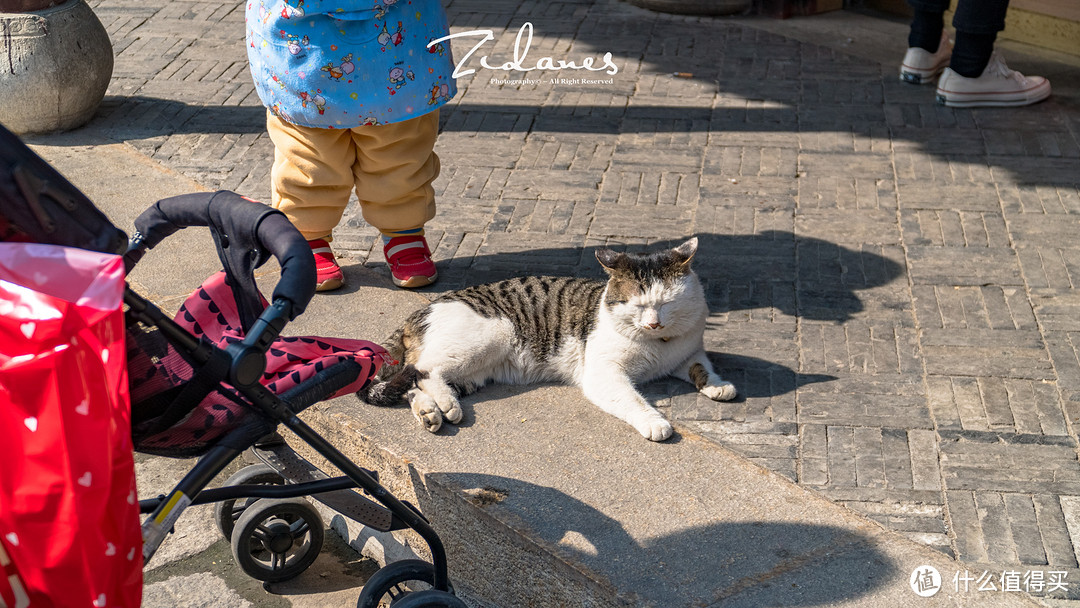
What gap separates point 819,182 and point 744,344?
6.11ft

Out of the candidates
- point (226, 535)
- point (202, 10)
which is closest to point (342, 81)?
point (226, 535)

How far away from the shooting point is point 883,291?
436cm

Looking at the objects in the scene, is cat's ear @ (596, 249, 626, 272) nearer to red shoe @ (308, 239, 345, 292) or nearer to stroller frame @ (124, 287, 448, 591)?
red shoe @ (308, 239, 345, 292)

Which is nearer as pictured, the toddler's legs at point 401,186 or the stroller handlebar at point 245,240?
the stroller handlebar at point 245,240

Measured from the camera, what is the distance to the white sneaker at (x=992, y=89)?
6340 mm

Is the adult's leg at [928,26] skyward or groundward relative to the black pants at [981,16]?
groundward

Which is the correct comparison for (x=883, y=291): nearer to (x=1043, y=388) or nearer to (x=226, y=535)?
(x=1043, y=388)

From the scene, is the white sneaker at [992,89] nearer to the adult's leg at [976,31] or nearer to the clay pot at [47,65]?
the adult's leg at [976,31]

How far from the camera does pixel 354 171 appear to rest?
414 cm

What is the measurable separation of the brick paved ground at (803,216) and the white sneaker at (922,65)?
0.18 meters

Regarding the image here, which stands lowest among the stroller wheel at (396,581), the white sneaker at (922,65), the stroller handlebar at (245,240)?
the white sneaker at (922,65)
